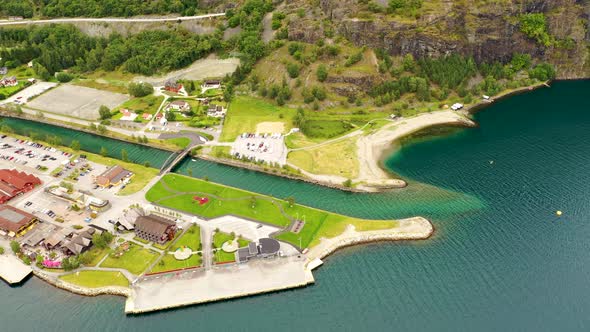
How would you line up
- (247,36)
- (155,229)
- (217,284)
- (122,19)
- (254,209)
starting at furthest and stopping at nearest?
1. (122,19)
2. (247,36)
3. (254,209)
4. (155,229)
5. (217,284)

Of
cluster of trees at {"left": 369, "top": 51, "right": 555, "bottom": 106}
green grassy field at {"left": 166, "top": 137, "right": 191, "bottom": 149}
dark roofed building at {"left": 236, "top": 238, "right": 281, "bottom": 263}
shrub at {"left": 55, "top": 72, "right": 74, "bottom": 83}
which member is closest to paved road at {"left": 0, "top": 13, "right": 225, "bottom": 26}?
shrub at {"left": 55, "top": 72, "right": 74, "bottom": 83}

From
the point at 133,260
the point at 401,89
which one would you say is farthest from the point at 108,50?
the point at 133,260

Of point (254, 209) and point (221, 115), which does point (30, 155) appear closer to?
point (221, 115)

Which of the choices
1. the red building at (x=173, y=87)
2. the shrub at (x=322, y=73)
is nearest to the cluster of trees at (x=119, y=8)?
the red building at (x=173, y=87)

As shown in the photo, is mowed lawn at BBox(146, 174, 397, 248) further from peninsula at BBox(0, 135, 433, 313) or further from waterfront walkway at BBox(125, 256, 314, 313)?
waterfront walkway at BBox(125, 256, 314, 313)

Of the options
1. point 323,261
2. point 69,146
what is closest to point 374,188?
point 323,261

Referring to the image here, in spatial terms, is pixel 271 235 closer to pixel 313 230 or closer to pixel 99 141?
pixel 313 230

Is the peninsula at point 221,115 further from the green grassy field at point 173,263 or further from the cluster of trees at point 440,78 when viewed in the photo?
the cluster of trees at point 440,78
